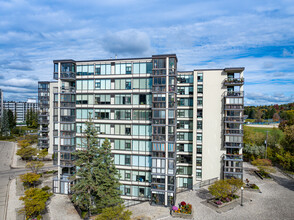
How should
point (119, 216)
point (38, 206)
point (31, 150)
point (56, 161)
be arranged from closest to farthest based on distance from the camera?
point (119, 216), point (38, 206), point (56, 161), point (31, 150)

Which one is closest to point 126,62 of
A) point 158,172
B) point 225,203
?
point 158,172

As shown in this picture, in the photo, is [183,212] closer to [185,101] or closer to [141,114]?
[141,114]

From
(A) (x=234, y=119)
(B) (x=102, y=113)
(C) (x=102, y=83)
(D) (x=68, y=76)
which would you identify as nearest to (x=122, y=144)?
(B) (x=102, y=113)

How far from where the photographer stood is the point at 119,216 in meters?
19.9

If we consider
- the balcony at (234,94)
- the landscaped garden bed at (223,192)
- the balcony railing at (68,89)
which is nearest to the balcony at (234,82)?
the balcony at (234,94)

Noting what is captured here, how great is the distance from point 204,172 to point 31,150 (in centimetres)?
4326

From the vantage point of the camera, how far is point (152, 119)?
28.6 metres

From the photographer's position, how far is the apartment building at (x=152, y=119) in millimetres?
28562

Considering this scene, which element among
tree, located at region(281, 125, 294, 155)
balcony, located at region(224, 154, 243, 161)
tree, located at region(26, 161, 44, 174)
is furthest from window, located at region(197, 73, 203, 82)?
tree, located at region(26, 161, 44, 174)

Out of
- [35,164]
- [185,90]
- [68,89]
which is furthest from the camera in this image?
[35,164]

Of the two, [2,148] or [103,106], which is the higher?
[103,106]

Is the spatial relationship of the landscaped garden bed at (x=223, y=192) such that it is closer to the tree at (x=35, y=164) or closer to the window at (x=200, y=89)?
the window at (x=200, y=89)

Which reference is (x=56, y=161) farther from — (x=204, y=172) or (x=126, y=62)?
(x=204, y=172)

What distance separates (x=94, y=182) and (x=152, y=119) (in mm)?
12299
